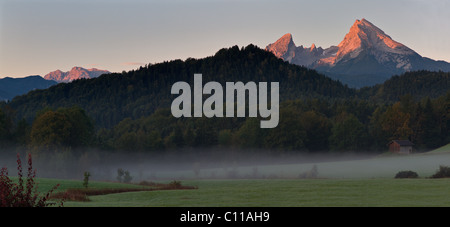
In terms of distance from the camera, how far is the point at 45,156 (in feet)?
303

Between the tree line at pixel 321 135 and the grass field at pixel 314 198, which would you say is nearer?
the grass field at pixel 314 198

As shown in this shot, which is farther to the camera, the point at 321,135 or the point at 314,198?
the point at 321,135

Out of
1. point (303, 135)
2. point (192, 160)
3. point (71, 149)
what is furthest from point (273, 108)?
point (71, 149)

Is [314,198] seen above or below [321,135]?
below

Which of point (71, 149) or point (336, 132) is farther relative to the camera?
point (336, 132)

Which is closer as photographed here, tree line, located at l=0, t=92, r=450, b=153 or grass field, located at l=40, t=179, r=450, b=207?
grass field, located at l=40, t=179, r=450, b=207

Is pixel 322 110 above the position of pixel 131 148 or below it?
above
